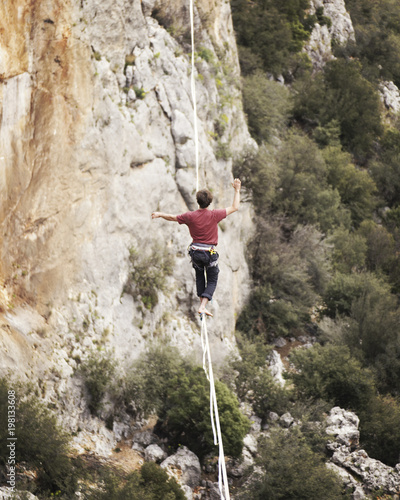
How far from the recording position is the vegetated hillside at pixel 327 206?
23.5m

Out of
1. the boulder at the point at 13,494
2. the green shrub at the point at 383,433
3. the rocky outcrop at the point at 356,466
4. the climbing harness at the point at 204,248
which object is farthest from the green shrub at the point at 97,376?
the green shrub at the point at 383,433

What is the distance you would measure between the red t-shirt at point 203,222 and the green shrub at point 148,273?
26.8ft

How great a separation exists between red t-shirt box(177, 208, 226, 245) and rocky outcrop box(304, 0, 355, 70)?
3941 centimetres

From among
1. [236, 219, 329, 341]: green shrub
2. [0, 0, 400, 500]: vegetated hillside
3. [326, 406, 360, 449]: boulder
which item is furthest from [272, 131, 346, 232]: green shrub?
[326, 406, 360, 449]: boulder

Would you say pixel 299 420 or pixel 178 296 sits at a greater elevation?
pixel 178 296

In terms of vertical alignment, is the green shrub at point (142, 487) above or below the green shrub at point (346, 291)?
above

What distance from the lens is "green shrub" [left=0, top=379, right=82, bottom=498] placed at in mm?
12609

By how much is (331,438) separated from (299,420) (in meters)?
1.45

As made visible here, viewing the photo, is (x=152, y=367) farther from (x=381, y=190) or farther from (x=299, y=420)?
(x=381, y=190)

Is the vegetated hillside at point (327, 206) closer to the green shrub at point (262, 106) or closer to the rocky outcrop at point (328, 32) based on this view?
the green shrub at point (262, 106)

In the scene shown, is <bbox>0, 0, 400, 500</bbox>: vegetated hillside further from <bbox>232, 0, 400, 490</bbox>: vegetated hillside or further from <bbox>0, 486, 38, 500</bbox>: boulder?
<bbox>0, 486, 38, 500</bbox>: boulder

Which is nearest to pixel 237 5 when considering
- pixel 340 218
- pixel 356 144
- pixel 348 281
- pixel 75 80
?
pixel 356 144

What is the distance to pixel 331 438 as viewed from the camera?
19031mm

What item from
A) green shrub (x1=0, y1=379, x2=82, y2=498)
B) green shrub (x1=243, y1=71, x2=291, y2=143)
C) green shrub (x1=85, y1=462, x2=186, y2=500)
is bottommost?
green shrub (x1=85, y1=462, x2=186, y2=500)
